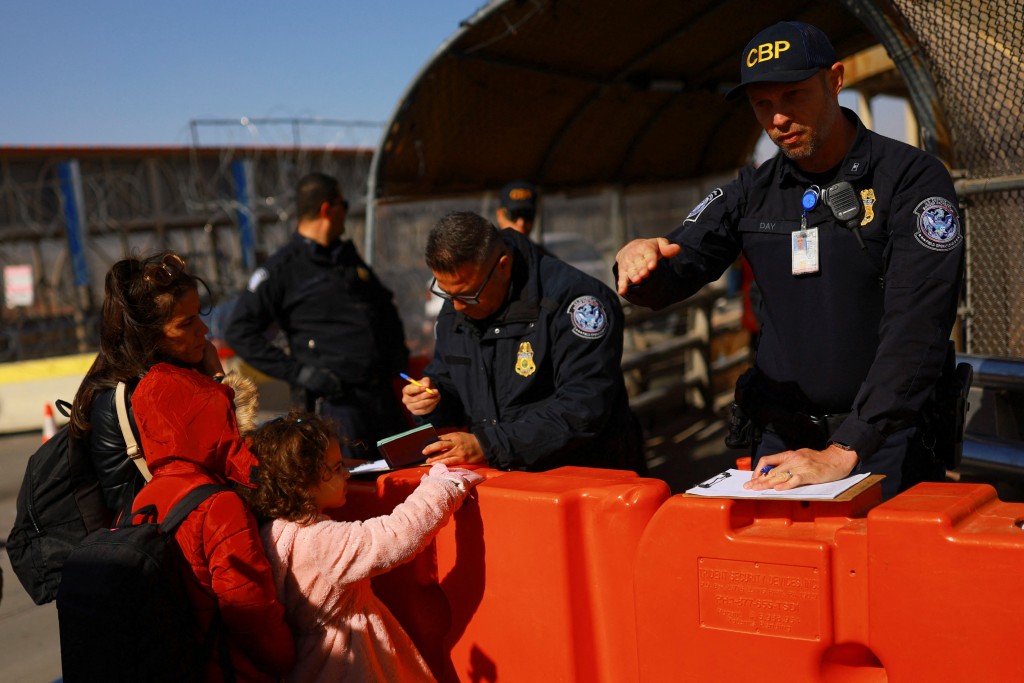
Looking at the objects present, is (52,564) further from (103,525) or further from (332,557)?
(332,557)

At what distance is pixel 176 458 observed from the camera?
278 cm

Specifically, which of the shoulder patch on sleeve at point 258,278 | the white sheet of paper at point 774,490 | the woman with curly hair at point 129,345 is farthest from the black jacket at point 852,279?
the shoulder patch on sleeve at point 258,278

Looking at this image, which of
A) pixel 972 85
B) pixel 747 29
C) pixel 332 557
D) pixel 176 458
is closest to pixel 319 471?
pixel 332 557

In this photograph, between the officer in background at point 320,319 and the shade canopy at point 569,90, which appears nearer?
the officer in background at point 320,319

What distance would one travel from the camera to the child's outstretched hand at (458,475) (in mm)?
2850

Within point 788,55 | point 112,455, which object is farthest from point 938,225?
point 112,455

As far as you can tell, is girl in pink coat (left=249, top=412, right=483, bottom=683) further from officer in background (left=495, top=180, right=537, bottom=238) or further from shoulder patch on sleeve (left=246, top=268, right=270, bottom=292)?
officer in background (left=495, top=180, right=537, bottom=238)

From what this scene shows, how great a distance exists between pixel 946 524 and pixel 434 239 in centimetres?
191

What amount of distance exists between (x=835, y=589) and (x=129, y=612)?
180cm

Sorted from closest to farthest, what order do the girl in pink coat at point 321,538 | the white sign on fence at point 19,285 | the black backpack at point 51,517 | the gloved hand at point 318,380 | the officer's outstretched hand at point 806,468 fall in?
the officer's outstretched hand at point 806,468, the girl in pink coat at point 321,538, the black backpack at point 51,517, the gloved hand at point 318,380, the white sign on fence at point 19,285

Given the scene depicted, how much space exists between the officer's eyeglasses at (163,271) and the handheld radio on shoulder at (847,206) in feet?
6.53

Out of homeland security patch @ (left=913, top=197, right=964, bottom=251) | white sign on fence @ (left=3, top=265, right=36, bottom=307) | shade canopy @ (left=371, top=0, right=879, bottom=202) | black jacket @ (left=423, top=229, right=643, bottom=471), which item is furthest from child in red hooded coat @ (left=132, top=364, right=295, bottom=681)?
white sign on fence @ (left=3, top=265, right=36, bottom=307)

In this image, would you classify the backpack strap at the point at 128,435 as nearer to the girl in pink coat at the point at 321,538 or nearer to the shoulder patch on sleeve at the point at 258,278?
the girl in pink coat at the point at 321,538

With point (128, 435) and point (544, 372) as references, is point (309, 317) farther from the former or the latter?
point (128, 435)
